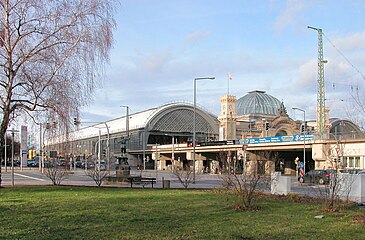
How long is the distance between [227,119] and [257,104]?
2047 centimetres

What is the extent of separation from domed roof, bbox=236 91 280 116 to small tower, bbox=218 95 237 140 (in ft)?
40.5

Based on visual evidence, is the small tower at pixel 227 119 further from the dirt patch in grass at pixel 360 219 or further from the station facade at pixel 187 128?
the dirt patch in grass at pixel 360 219

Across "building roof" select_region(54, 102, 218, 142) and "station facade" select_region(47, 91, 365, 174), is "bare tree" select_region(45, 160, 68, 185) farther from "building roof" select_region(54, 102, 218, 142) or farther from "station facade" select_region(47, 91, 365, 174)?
"building roof" select_region(54, 102, 218, 142)

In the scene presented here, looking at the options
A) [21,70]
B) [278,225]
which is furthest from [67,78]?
[278,225]

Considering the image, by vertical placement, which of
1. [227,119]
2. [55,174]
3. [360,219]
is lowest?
[55,174]

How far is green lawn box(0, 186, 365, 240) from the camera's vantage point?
9.82 m

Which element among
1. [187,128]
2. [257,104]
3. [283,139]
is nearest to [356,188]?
[283,139]

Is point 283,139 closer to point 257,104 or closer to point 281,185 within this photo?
point 281,185

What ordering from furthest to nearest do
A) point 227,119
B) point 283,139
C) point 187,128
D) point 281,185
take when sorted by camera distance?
point 187,128, point 227,119, point 283,139, point 281,185

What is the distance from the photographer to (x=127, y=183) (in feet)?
103

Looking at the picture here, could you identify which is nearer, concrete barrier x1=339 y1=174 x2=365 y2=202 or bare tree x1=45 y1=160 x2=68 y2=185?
concrete barrier x1=339 y1=174 x2=365 y2=202

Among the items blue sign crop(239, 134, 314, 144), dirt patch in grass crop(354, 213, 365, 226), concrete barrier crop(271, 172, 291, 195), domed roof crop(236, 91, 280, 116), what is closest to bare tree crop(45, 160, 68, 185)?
concrete barrier crop(271, 172, 291, 195)

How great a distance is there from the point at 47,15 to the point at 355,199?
15.9m

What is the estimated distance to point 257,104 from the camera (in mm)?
133625
